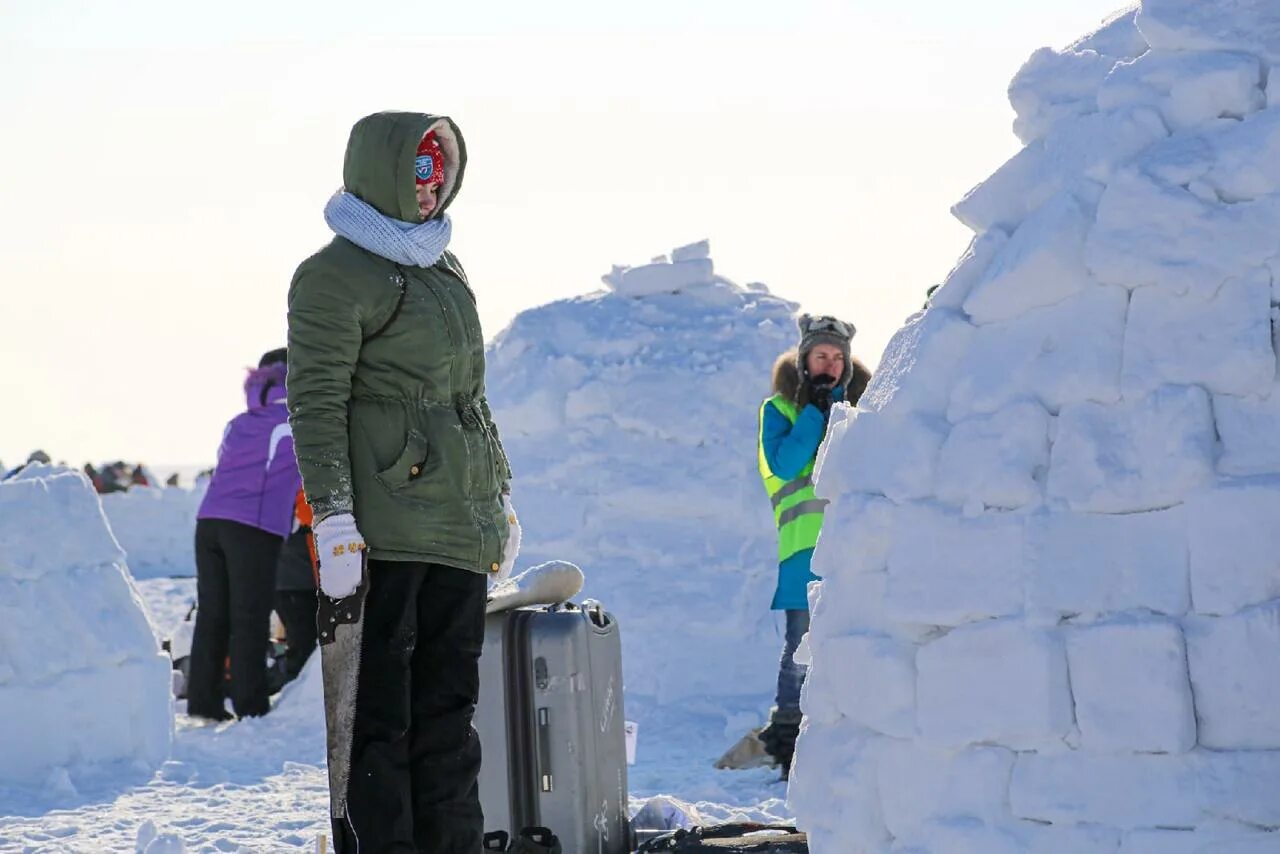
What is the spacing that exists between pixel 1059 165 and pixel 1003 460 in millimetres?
594

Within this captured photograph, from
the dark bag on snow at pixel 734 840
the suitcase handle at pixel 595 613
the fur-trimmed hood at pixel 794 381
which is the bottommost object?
the dark bag on snow at pixel 734 840

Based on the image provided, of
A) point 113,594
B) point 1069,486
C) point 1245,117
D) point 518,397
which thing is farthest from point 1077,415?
point 518,397

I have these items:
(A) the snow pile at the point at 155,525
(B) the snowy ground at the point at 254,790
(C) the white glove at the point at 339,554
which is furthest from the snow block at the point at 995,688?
(A) the snow pile at the point at 155,525

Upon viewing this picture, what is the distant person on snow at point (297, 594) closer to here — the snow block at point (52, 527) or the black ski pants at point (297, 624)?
the black ski pants at point (297, 624)

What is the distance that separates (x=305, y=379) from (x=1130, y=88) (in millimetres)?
1650

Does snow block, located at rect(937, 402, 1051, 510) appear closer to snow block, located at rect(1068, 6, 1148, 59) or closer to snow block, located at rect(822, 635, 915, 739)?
snow block, located at rect(822, 635, 915, 739)

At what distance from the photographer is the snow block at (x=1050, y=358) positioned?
3225 millimetres

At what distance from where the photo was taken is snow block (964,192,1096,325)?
3.30 metres

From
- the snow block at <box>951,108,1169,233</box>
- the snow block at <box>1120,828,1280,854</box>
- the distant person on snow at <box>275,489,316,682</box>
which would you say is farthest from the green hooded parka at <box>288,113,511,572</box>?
the distant person on snow at <box>275,489,316,682</box>

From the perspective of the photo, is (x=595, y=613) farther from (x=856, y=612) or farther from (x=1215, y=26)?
(x=1215, y=26)

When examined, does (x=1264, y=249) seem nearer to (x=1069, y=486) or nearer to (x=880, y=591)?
(x=1069, y=486)

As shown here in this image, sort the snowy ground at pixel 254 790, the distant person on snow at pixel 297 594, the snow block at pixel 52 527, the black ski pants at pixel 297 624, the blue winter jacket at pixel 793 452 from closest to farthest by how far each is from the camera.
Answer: the snowy ground at pixel 254 790 < the blue winter jacket at pixel 793 452 < the snow block at pixel 52 527 < the distant person on snow at pixel 297 594 < the black ski pants at pixel 297 624

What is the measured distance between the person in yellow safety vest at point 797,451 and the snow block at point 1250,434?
9.61 feet

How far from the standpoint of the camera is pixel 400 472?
362cm
